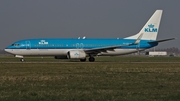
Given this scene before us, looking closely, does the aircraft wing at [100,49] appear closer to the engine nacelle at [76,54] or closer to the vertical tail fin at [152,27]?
the engine nacelle at [76,54]

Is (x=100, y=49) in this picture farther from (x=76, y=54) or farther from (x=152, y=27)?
(x=152, y=27)

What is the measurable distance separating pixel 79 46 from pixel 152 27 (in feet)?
41.6

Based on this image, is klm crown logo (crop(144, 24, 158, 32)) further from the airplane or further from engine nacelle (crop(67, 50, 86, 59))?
engine nacelle (crop(67, 50, 86, 59))

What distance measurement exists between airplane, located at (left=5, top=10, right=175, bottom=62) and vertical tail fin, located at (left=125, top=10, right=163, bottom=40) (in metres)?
0.23

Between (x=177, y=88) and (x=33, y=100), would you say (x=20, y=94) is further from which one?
(x=177, y=88)

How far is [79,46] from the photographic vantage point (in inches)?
1996

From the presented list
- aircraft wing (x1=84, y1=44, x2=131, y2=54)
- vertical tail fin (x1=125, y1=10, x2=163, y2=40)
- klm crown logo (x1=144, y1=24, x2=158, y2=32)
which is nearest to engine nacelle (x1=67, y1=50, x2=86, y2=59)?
aircraft wing (x1=84, y1=44, x2=131, y2=54)

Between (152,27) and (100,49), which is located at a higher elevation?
(152,27)

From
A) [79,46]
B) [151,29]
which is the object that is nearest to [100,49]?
[79,46]

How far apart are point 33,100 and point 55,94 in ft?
4.89

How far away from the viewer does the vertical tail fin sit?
180ft

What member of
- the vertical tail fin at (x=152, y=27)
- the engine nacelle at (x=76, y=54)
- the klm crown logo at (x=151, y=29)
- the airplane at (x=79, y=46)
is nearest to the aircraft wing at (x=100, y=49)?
the airplane at (x=79, y=46)

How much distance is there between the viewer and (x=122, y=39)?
5319cm

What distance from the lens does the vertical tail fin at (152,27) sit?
54.7 meters
